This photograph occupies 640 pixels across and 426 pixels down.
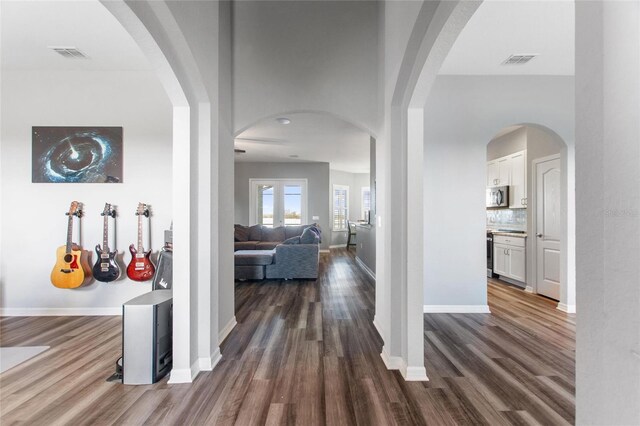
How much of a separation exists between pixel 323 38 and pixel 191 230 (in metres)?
2.42

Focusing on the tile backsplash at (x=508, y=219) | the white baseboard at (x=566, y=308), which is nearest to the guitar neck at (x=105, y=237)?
the white baseboard at (x=566, y=308)

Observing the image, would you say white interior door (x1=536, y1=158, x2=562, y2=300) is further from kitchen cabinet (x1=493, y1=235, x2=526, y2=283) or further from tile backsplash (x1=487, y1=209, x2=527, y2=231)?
tile backsplash (x1=487, y1=209, x2=527, y2=231)

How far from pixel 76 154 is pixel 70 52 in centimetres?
115

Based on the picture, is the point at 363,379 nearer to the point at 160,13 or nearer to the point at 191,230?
the point at 191,230

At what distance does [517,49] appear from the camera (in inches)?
117

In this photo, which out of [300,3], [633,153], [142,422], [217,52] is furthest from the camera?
[300,3]

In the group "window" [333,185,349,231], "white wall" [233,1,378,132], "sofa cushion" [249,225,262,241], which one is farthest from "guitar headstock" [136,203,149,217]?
"window" [333,185,349,231]

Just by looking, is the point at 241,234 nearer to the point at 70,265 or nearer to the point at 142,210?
the point at 142,210

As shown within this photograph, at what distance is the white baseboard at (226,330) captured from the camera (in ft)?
8.63

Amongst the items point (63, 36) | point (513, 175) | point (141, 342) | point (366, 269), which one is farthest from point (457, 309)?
point (63, 36)

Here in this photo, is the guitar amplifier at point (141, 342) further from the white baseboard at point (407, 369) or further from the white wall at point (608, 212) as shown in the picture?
the white wall at point (608, 212)

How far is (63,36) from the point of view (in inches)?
108

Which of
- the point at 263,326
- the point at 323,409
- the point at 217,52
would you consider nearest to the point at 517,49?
the point at 217,52

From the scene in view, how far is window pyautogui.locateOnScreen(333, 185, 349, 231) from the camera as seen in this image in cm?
1012
